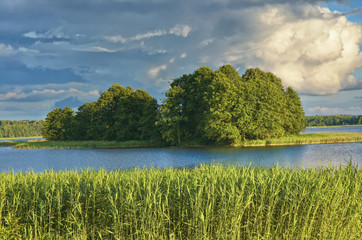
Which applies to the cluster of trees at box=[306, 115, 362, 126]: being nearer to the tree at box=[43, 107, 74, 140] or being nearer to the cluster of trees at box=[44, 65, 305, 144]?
the cluster of trees at box=[44, 65, 305, 144]

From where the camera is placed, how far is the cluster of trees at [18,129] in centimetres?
16725

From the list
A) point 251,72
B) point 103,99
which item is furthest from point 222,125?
point 103,99

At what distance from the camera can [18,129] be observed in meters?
170

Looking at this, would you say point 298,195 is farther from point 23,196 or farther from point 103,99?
point 103,99

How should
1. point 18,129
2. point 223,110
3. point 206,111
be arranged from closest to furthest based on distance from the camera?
point 223,110
point 206,111
point 18,129

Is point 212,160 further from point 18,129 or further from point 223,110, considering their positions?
point 18,129

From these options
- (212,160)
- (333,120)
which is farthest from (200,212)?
(333,120)

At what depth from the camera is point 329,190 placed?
651 centimetres

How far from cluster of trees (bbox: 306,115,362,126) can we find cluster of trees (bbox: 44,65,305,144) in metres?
143

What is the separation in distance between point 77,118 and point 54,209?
69.6 m

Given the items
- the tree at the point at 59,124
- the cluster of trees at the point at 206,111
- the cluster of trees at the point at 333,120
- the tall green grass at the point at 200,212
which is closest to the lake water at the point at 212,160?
the cluster of trees at the point at 206,111

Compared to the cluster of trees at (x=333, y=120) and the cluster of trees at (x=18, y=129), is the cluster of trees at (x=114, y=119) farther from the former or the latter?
the cluster of trees at (x=333, y=120)

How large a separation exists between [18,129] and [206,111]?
164 m

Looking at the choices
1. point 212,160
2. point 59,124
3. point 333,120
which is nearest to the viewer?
point 212,160
